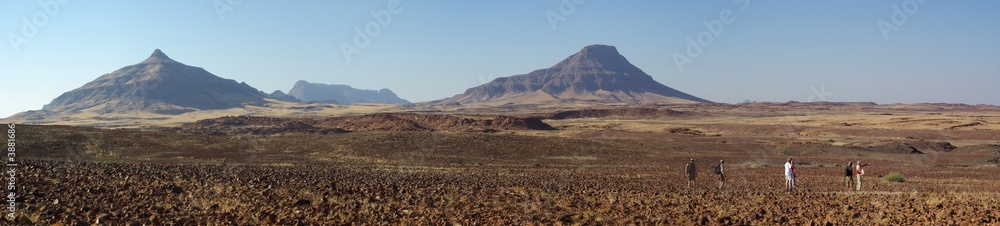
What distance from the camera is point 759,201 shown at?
16.2m

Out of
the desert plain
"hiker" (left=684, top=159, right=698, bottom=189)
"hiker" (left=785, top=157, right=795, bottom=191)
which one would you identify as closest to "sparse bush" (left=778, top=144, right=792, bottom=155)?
the desert plain

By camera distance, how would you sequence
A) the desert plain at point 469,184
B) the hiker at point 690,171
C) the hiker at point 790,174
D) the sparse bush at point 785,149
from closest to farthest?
1. the desert plain at point 469,184
2. the hiker at point 790,174
3. the hiker at point 690,171
4. the sparse bush at point 785,149

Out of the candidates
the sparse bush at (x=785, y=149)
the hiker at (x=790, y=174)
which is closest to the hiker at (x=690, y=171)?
the hiker at (x=790, y=174)

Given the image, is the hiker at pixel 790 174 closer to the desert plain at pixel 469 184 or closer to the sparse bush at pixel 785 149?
the desert plain at pixel 469 184

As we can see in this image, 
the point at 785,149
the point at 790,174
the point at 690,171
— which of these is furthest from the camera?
the point at 785,149

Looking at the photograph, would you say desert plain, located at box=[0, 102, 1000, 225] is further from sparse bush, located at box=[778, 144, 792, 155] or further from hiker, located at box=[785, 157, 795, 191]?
hiker, located at box=[785, 157, 795, 191]

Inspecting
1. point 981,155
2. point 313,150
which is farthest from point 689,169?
point 981,155

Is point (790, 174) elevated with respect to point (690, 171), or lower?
elevated

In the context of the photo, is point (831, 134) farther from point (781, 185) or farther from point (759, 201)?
point (759, 201)

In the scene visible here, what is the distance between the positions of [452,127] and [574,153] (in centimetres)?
4140

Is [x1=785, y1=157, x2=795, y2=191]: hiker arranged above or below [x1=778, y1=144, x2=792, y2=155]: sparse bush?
→ above

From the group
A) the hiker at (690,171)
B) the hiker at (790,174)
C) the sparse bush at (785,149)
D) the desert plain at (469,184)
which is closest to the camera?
the desert plain at (469,184)

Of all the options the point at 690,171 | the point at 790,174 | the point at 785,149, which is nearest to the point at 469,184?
the point at 690,171

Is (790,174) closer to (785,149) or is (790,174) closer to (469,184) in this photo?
(469,184)
